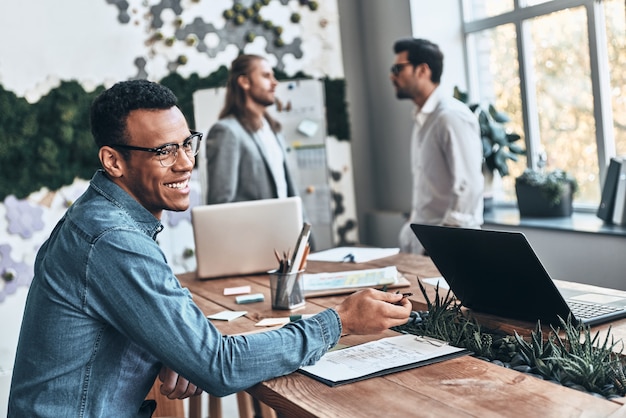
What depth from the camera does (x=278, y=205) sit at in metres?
2.87

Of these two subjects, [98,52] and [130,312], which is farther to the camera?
[98,52]

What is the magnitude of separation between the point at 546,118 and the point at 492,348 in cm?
309

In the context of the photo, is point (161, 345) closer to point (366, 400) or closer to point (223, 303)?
point (366, 400)

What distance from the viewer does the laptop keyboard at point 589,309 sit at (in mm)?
1795

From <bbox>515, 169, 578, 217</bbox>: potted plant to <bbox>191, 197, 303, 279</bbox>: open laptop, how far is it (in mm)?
1871

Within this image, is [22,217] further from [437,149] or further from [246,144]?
[437,149]

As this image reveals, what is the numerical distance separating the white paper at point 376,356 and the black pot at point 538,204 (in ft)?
8.61

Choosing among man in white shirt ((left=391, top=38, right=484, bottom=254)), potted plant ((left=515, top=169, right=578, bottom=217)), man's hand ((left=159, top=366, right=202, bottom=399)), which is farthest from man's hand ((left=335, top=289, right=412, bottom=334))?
potted plant ((left=515, top=169, right=578, bottom=217))

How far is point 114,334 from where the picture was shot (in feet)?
5.35

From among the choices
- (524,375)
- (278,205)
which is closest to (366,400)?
(524,375)

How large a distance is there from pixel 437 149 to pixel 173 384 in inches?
87.1

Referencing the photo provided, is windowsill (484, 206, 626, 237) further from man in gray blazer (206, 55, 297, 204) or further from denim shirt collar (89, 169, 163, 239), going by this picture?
denim shirt collar (89, 169, 163, 239)

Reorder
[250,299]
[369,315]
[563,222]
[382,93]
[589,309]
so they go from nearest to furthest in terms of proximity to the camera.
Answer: [369,315], [589,309], [250,299], [563,222], [382,93]

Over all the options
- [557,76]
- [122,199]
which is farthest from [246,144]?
[122,199]
